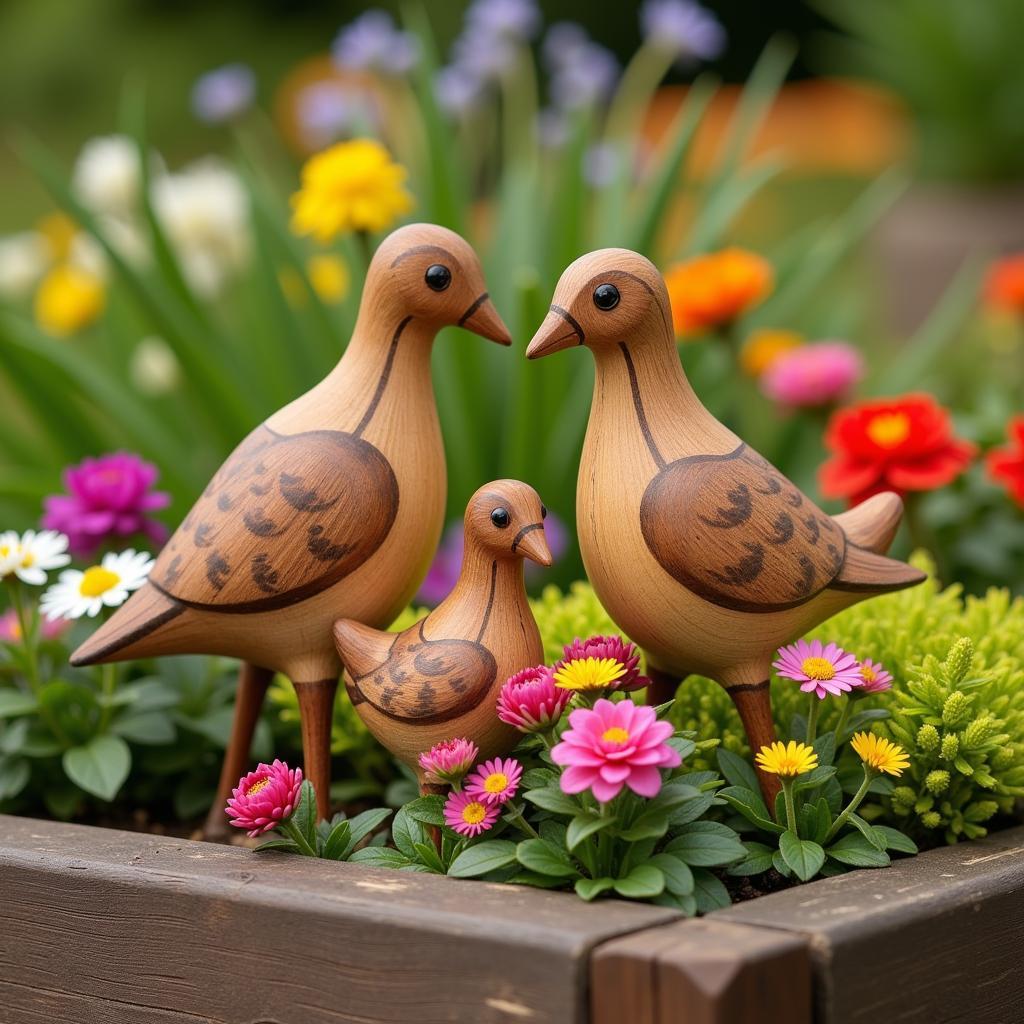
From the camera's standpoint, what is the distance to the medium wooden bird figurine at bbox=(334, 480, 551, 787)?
103cm

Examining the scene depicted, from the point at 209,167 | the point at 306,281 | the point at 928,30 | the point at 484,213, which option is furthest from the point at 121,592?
the point at 928,30

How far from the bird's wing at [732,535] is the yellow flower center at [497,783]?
0.61 feet

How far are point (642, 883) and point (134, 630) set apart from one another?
433mm

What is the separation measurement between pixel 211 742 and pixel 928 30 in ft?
14.4

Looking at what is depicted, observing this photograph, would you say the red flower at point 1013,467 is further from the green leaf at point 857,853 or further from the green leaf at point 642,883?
the green leaf at point 642,883

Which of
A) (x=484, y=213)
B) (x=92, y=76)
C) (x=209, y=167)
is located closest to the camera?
(x=209, y=167)

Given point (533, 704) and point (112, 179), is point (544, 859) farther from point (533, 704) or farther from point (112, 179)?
point (112, 179)

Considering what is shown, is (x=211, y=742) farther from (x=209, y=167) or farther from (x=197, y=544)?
(x=209, y=167)

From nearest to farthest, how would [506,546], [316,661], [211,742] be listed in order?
[506,546] < [316,661] < [211,742]

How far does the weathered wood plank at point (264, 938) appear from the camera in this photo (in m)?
0.90

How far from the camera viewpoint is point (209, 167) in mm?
2766

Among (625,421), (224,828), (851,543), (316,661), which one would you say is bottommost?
(224,828)

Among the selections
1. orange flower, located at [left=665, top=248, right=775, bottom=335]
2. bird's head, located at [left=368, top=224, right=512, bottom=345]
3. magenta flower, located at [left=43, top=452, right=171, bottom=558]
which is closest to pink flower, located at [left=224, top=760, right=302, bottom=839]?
bird's head, located at [left=368, top=224, right=512, bottom=345]

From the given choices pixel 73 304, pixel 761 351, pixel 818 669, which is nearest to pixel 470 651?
pixel 818 669
